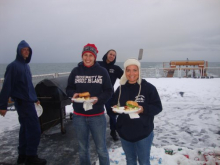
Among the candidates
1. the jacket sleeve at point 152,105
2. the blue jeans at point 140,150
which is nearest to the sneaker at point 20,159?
the blue jeans at point 140,150

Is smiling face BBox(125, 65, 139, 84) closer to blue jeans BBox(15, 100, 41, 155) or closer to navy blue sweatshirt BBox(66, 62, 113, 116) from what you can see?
navy blue sweatshirt BBox(66, 62, 113, 116)

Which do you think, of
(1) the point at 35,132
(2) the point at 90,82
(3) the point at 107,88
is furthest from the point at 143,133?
(1) the point at 35,132

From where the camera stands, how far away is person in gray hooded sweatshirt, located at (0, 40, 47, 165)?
3137 millimetres

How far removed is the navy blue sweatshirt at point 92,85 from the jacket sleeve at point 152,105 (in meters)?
0.70

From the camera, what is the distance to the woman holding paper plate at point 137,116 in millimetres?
2287

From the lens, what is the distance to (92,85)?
2725 millimetres

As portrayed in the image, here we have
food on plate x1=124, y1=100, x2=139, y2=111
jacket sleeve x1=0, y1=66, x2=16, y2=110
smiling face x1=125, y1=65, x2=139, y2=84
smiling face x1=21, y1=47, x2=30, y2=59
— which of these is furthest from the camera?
smiling face x1=21, y1=47, x2=30, y2=59

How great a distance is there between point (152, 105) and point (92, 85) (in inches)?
39.9

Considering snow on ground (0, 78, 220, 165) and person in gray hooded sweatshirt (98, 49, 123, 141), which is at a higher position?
person in gray hooded sweatshirt (98, 49, 123, 141)

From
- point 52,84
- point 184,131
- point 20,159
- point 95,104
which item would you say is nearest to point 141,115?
point 95,104

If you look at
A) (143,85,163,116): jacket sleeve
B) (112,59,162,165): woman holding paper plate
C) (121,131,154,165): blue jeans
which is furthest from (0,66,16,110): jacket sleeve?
(143,85,163,116): jacket sleeve

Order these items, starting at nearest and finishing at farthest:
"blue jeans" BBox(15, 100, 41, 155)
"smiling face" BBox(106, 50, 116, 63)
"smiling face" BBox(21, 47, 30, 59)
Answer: "blue jeans" BBox(15, 100, 41, 155) < "smiling face" BBox(21, 47, 30, 59) < "smiling face" BBox(106, 50, 116, 63)

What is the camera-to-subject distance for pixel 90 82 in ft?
8.95

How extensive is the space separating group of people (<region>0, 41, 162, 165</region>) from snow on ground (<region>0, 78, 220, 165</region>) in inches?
44.8
